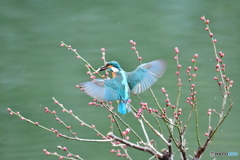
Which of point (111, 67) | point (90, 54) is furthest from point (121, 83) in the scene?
point (90, 54)

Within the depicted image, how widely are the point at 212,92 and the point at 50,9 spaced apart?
5.26 ft

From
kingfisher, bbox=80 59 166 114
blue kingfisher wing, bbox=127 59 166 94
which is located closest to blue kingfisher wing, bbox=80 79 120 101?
kingfisher, bbox=80 59 166 114

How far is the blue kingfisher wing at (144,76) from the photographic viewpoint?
209 cm

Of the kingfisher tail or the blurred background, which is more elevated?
the blurred background

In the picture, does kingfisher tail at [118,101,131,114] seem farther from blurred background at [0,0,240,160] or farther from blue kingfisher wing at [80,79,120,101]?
blurred background at [0,0,240,160]

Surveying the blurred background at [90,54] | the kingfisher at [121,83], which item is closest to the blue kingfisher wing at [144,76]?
the kingfisher at [121,83]

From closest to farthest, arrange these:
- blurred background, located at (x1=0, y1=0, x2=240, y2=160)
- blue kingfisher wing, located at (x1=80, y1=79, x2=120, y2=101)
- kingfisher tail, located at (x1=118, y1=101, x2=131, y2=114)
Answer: blue kingfisher wing, located at (x1=80, y1=79, x2=120, y2=101), kingfisher tail, located at (x1=118, y1=101, x2=131, y2=114), blurred background, located at (x1=0, y1=0, x2=240, y2=160)

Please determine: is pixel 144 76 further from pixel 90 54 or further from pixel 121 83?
pixel 90 54

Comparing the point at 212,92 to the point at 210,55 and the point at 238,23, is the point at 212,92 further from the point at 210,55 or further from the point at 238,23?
the point at 238,23

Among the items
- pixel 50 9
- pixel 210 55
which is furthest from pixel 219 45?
pixel 50 9

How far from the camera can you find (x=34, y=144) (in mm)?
3385

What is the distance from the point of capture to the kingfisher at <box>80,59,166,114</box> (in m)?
1.93

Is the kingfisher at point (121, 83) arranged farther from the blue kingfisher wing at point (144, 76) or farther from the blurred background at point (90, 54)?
the blurred background at point (90, 54)

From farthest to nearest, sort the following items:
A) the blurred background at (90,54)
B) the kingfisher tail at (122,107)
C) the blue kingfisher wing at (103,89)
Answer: the blurred background at (90,54) → the kingfisher tail at (122,107) → the blue kingfisher wing at (103,89)
